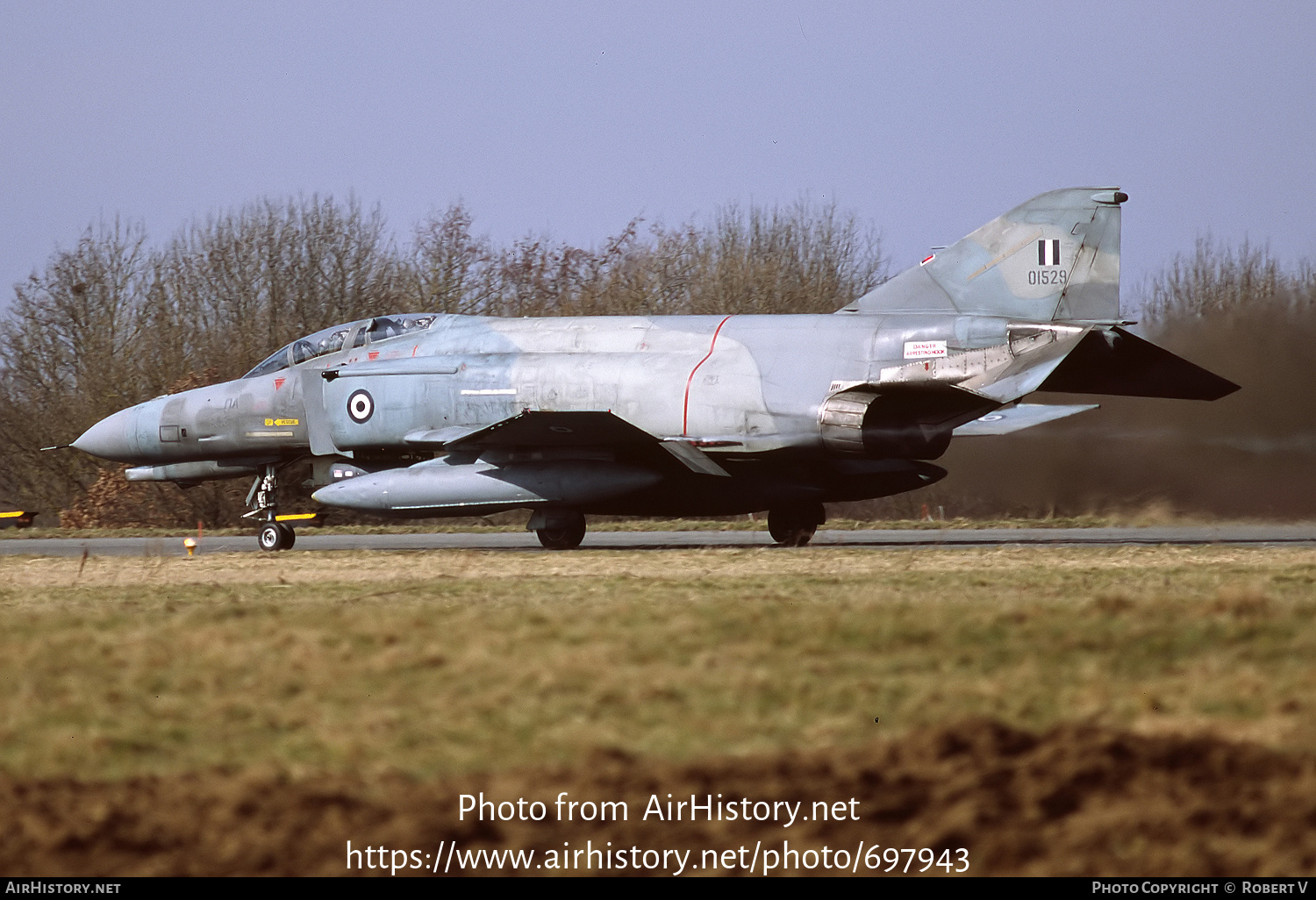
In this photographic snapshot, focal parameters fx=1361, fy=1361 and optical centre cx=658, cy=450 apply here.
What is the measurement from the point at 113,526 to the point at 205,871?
94.4 feet

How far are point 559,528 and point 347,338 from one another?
4.44 metres

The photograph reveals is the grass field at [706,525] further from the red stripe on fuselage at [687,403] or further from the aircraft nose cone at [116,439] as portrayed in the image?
the red stripe on fuselage at [687,403]

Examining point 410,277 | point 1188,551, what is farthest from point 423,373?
point 410,277

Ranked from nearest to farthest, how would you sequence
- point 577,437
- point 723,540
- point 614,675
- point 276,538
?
point 614,675
point 577,437
point 276,538
point 723,540

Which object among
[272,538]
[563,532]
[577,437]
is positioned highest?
[577,437]

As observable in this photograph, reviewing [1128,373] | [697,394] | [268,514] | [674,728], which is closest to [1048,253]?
[1128,373]

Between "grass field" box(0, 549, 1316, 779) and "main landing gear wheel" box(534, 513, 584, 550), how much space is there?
28.3 feet

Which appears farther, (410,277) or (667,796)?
(410,277)

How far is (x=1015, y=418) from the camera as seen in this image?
18.4 m

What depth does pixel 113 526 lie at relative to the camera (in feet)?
103

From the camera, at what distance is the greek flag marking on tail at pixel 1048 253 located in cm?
1711

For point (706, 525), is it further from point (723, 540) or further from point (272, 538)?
point (272, 538)

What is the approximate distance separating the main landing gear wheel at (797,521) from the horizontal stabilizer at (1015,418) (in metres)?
2.40
